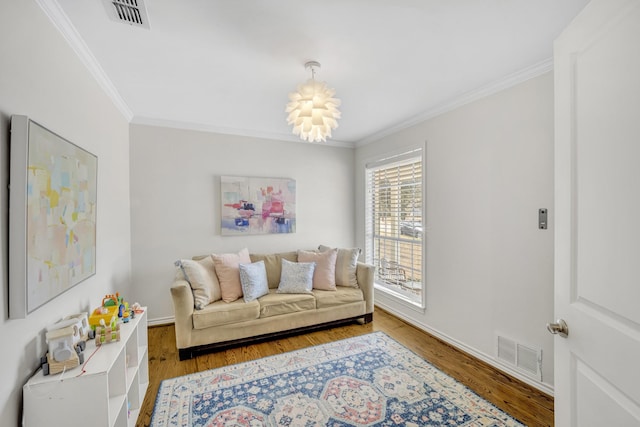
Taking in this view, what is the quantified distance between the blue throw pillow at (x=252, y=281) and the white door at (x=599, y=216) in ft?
8.20

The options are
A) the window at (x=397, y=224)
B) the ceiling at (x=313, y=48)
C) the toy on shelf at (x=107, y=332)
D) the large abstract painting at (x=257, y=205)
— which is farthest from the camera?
the large abstract painting at (x=257, y=205)

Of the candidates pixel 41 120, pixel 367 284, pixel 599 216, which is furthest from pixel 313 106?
pixel 367 284

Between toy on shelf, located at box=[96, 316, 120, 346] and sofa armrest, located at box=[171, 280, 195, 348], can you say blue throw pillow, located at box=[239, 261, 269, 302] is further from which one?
toy on shelf, located at box=[96, 316, 120, 346]

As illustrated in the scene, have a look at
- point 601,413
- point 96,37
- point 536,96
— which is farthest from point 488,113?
point 96,37

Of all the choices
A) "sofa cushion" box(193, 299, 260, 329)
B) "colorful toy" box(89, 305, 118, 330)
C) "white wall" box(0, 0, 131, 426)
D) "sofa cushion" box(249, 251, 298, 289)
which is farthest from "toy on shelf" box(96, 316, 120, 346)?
"sofa cushion" box(249, 251, 298, 289)

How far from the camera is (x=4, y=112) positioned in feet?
3.81

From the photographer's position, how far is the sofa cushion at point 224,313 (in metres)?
2.62

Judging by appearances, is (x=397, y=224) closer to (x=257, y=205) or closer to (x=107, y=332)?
(x=257, y=205)

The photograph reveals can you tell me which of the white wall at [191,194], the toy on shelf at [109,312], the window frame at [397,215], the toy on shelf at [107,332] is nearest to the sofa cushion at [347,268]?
the window frame at [397,215]

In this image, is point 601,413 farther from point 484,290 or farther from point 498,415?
point 484,290

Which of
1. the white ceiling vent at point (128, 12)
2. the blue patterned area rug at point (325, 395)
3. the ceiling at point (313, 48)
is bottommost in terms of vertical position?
the blue patterned area rug at point (325, 395)

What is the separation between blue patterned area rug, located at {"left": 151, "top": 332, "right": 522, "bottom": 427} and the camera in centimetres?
182

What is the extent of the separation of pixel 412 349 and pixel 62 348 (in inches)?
104

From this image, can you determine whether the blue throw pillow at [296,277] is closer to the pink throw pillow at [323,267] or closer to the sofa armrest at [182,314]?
the pink throw pillow at [323,267]
